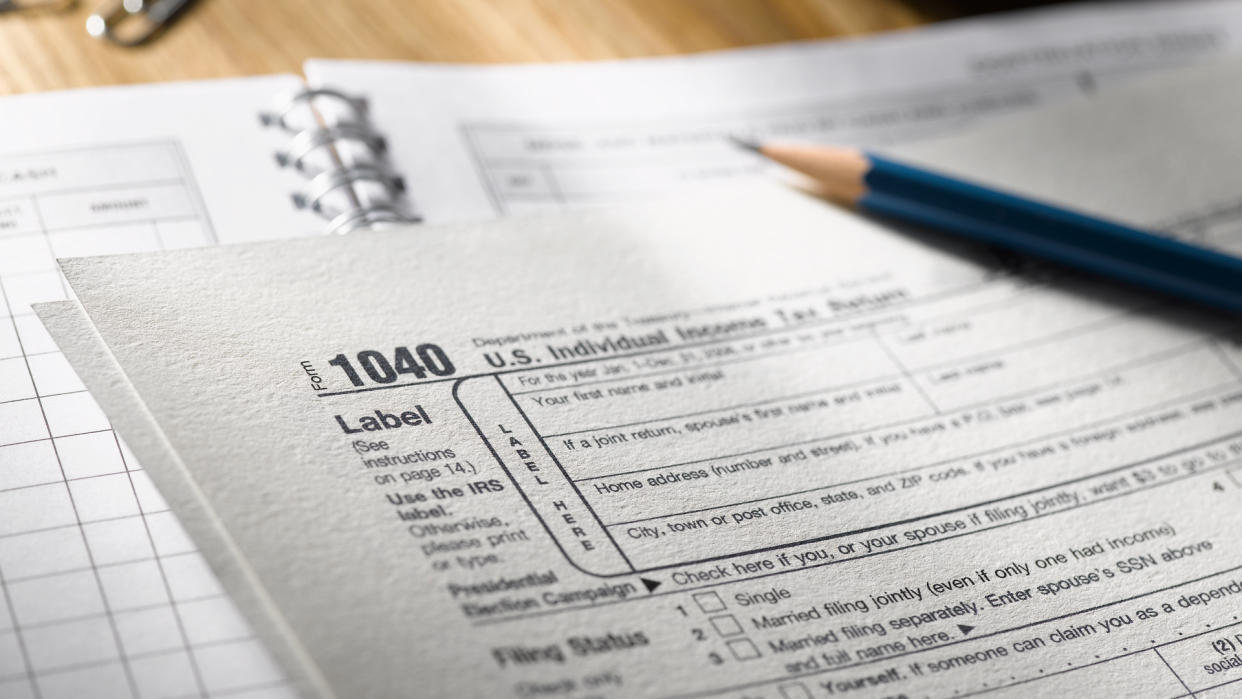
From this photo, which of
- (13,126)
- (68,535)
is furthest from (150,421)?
(13,126)

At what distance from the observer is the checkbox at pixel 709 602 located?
31 cm

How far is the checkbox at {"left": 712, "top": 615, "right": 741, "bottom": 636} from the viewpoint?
0.31m

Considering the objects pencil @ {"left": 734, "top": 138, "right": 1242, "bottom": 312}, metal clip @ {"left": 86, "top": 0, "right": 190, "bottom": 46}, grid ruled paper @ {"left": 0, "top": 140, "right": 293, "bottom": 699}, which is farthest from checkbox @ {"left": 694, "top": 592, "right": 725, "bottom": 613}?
metal clip @ {"left": 86, "top": 0, "right": 190, "bottom": 46}

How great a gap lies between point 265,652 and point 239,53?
303 mm

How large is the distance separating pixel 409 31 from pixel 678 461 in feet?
0.96

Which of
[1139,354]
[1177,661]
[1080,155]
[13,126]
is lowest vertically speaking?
[1177,661]

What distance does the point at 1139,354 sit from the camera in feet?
1.42

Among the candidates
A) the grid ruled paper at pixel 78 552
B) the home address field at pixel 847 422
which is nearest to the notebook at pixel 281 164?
the grid ruled paper at pixel 78 552

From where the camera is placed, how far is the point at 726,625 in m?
0.31

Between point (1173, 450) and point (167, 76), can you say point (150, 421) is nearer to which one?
point (167, 76)

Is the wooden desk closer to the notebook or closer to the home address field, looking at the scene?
the notebook

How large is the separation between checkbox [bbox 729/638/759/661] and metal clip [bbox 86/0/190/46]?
38 cm

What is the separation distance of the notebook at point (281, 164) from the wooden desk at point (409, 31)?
2 centimetres

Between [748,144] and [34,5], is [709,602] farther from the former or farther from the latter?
[34,5]
